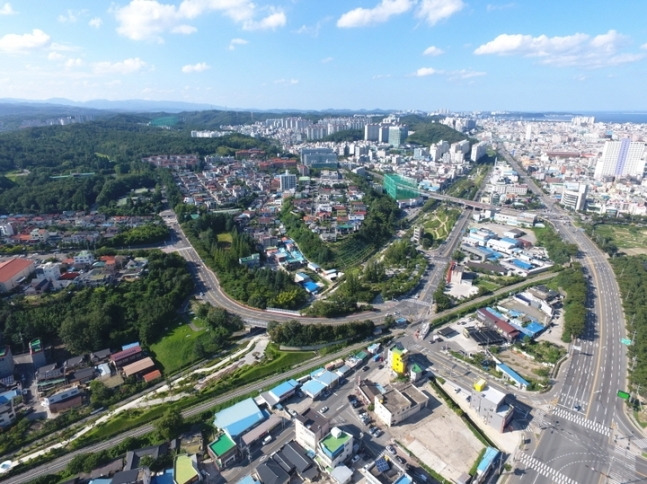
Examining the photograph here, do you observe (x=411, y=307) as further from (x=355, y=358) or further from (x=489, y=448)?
(x=489, y=448)

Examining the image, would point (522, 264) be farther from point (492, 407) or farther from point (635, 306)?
point (492, 407)

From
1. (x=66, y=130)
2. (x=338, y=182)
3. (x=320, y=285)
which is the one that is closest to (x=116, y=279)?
(x=320, y=285)

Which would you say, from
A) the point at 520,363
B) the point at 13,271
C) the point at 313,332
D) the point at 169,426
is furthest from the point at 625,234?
the point at 13,271

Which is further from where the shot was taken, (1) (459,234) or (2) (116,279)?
(1) (459,234)

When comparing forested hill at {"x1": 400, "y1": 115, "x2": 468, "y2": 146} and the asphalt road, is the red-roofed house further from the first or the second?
forested hill at {"x1": 400, "y1": 115, "x2": 468, "y2": 146}

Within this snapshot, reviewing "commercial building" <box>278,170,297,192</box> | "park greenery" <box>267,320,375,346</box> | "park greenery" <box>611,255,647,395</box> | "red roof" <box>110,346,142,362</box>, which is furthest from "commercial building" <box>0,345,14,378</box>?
"commercial building" <box>278,170,297,192</box>
